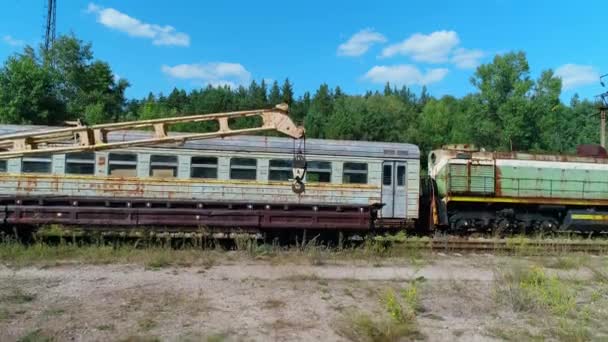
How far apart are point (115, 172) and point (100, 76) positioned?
1913 inches

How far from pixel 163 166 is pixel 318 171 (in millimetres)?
4932

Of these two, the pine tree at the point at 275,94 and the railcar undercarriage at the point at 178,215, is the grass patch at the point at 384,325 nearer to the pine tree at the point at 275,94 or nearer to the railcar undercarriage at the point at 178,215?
the railcar undercarriage at the point at 178,215

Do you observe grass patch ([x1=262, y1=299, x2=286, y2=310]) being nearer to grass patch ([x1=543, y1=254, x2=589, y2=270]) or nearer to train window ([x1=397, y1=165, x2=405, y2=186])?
grass patch ([x1=543, y1=254, x2=589, y2=270])

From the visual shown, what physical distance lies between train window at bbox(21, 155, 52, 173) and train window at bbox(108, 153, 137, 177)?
70.1 inches

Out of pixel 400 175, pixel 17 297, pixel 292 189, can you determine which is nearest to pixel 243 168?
pixel 292 189

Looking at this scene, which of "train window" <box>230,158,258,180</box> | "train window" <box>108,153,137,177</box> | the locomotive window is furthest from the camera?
the locomotive window

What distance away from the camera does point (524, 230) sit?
60.1 feet

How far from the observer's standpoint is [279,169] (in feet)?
50.1

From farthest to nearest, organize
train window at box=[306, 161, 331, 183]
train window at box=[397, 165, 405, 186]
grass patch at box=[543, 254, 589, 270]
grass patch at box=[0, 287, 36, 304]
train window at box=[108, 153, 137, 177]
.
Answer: train window at box=[397, 165, 405, 186] → train window at box=[306, 161, 331, 183] → train window at box=[108, 153, 137, 177] → grass patch at box=[543, 254, 589, 270] → grass patch at box=[0, 287, 36, 304]

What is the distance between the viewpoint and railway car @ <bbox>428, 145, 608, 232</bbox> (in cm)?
1812

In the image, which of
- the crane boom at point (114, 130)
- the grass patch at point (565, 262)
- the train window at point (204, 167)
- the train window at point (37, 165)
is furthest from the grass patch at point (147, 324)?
the grass patch at point (565, 262)

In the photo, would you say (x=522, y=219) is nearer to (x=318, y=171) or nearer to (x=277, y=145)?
(x=318, y=171)

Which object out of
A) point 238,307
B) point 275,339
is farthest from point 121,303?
point 275,339

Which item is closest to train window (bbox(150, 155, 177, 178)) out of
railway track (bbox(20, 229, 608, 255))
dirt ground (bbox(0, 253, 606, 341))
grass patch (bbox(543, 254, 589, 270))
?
railway track (bbox(20, 229, 608, 255))
